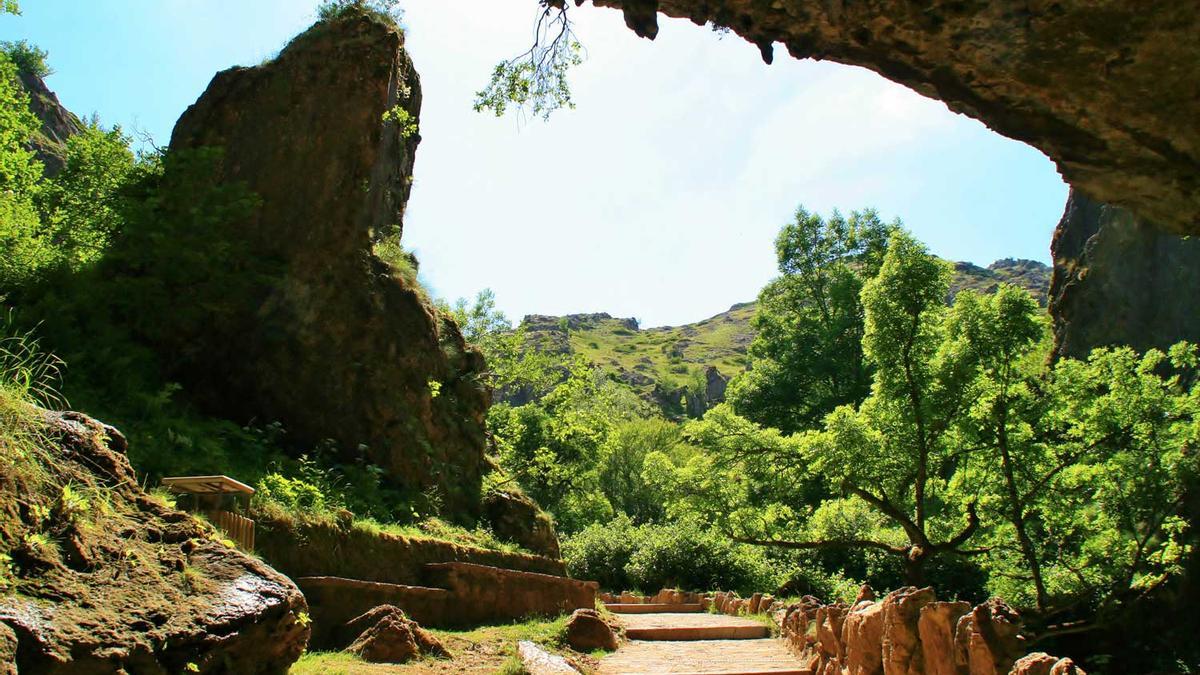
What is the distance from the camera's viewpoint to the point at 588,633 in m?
11.2

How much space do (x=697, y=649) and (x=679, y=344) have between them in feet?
473

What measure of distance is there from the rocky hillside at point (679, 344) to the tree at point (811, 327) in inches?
1870

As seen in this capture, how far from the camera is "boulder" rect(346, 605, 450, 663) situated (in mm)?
8023

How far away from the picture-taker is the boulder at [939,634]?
227 inches

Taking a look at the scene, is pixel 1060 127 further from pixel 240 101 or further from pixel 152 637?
pixel 240 101

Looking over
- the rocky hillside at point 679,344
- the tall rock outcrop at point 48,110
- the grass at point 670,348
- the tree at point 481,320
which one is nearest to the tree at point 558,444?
the tree at point 481,320

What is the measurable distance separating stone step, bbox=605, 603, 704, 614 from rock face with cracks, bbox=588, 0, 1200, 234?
12.0m

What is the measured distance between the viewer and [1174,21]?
5828 millimetres

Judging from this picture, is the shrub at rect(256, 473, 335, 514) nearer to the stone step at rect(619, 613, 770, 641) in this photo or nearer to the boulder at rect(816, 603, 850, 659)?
the stone step at rect(619, 613, 770, 641)

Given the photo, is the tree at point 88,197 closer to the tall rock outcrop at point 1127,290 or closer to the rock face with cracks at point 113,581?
the rock face with cracks at point 113,581

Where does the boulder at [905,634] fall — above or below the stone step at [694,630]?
above

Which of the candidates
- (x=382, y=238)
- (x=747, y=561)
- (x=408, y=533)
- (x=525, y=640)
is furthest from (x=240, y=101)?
(x=747, y=561)

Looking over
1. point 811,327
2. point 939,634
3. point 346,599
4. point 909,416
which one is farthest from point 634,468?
point 939,634

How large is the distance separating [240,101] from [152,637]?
14.1 meters
